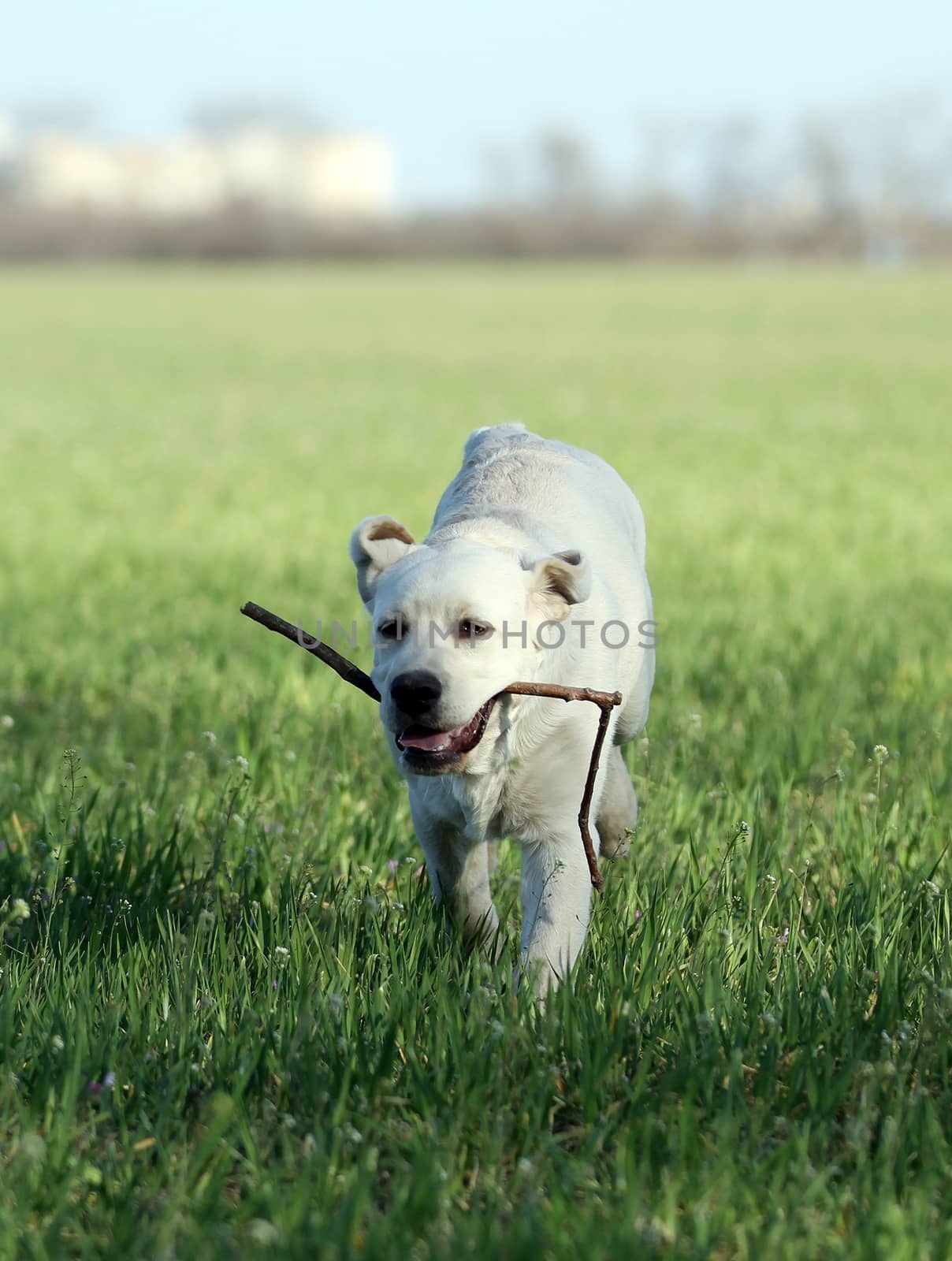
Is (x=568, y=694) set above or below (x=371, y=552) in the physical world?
below

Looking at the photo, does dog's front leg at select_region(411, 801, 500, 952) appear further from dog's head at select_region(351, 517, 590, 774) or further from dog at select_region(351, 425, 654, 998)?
dog's head at select_region(351, 517, 590, 774)

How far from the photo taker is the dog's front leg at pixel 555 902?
348cm

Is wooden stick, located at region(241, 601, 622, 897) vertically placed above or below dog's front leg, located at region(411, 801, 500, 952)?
above

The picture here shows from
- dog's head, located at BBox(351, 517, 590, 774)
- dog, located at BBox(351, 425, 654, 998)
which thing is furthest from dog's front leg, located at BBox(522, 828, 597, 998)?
dog's head, located at BBox(351, 517, 590, 774)

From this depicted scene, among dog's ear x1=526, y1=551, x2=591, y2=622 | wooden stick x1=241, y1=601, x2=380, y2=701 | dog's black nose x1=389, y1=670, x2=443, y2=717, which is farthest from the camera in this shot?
wooden stick x1=241, y1=601, x2=380, y2=701

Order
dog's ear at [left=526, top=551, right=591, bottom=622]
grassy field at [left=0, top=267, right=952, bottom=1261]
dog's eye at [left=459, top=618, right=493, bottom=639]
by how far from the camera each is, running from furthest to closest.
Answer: dog's ear at [left=526, top=551, right=591, bottom=622], dog's eye at [left=459, top=618, right=493, bottom=639], grassy field at [left=0, top=267, right=952, bottom=1261]

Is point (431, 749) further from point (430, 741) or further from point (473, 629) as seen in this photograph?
point (473, 629)

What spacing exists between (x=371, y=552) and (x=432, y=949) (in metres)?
1.02

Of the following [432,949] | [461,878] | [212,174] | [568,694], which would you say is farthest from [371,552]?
[212,174]

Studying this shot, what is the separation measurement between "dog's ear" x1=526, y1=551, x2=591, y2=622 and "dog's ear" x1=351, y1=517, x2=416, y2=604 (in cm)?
30

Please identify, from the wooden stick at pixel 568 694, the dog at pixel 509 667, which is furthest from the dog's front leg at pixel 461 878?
the wooden stick at pixel 568 694

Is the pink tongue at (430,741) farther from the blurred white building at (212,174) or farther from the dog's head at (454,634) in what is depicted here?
the blurred white building at (212,174)

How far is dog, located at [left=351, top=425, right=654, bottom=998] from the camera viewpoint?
3207 mm

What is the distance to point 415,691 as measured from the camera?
3.13 m
